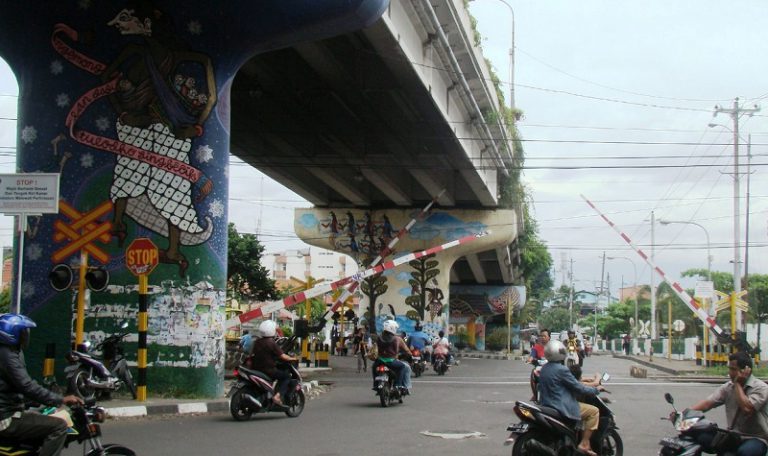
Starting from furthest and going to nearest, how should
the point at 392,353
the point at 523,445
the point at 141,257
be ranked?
the point at 392,353, the point at 141,257, the point at 523,445

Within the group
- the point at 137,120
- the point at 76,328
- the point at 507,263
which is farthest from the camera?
the point at 507,263

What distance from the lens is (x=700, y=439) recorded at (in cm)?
712

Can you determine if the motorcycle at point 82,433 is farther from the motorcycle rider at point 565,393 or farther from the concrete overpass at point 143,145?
the concrete overpass at point 143,145

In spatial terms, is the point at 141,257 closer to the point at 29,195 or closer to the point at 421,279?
the point at 29,195

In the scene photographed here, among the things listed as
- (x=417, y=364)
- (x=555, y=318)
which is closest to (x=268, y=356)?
(x=417, y=364)

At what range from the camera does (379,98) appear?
2430 centimetres

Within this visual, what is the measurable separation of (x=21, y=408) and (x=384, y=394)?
9.66 meters

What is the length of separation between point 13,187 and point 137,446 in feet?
12.8

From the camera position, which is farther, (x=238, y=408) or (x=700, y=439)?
(x=238, y=408)

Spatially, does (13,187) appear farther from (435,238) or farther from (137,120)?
(435,238)

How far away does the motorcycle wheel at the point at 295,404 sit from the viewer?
13.8 metres

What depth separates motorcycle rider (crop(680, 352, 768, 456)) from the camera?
281 inches

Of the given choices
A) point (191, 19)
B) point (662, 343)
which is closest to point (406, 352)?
point (191, 19)

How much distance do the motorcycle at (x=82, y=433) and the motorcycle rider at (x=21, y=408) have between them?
7 centimetres
